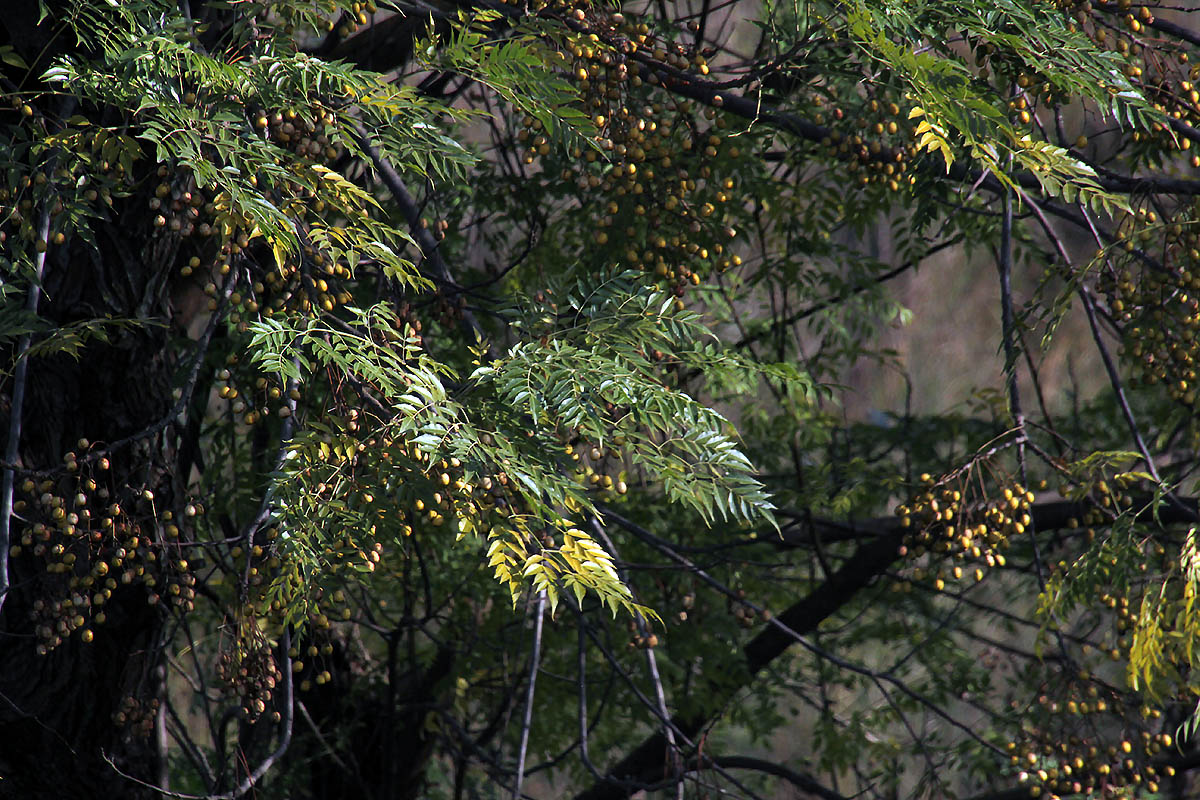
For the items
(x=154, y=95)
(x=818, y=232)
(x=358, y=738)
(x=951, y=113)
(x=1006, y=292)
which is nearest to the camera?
(x=154, y=95)

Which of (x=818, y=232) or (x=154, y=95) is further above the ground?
(x=818, y=232)

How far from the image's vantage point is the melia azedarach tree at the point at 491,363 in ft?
6.37

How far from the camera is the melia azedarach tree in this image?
1.94 meters

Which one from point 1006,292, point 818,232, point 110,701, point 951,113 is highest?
point 818,232

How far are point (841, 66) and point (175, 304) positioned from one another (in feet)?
6.03

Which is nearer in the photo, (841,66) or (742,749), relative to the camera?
(841,66)

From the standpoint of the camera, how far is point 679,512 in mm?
4234

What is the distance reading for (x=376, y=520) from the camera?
198 centimetres

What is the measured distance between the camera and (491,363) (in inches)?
87.4

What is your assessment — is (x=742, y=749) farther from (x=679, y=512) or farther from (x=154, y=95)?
(x=154, y=95)

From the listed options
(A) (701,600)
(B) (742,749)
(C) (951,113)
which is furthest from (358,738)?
(B) (742,749)

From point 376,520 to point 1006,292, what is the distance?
5.48 feet

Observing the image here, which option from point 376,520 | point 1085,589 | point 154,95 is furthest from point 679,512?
point 154,95

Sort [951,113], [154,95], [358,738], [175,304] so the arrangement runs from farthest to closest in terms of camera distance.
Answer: [358,738]
[175,304]
[951,113]
[154,95]
